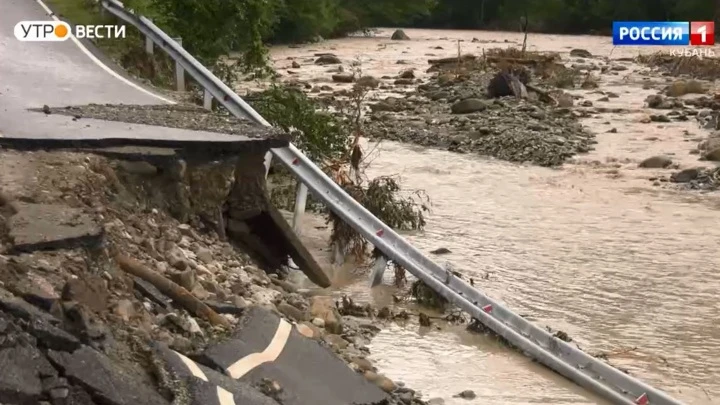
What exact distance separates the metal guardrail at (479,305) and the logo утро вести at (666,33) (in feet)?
141

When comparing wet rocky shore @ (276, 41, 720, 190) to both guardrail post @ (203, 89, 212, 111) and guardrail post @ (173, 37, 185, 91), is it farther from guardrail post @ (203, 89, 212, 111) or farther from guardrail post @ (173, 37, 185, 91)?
guardrail post @ (203, 89, 212, 111)

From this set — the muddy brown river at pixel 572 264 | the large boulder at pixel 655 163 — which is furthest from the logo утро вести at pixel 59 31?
the large boulder at pixel 655 163

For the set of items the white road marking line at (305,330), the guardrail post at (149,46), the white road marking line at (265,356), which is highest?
the guardrail post at (149,46)

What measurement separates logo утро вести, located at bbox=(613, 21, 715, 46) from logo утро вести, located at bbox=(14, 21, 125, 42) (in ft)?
125

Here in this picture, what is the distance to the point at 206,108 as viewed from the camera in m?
11.2

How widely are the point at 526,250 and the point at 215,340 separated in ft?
24.7

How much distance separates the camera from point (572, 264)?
12.4 metres

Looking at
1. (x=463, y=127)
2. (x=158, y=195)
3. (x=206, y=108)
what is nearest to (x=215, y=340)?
(x=158, y=195)

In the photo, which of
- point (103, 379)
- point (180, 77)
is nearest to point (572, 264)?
point (180, 77)

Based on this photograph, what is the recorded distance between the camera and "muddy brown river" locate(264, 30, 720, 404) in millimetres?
8422

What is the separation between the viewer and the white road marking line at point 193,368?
509 cm

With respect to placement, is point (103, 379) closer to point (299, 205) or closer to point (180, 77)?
point (299, 205)

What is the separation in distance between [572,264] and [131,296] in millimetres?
7517

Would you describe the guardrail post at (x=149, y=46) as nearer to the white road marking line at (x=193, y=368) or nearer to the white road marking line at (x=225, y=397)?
the white road marking line at (x=193, y=368)
